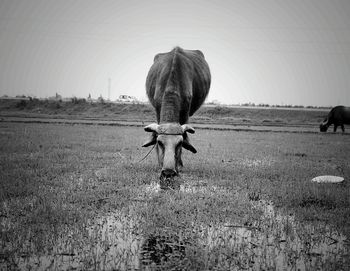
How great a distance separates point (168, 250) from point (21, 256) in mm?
1637

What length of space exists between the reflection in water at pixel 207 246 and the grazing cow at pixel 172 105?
1.83 metres

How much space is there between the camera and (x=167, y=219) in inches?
176

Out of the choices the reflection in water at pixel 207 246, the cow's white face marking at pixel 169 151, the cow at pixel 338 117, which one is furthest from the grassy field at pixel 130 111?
the reflection in water at pixel 207 246

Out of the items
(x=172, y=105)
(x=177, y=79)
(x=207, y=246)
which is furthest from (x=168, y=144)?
(x=207, y=246)

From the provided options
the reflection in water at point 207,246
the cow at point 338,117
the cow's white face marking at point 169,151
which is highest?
the cow at point 338,117

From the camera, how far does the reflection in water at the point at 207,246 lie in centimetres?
325

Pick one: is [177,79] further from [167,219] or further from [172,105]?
[167,219]

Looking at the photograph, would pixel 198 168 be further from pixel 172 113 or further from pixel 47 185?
pixel 47 185

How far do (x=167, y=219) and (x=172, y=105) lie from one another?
3.36 m

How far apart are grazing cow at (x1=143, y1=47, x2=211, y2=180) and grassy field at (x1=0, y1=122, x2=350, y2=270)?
753 millimetres

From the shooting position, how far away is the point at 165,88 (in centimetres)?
766

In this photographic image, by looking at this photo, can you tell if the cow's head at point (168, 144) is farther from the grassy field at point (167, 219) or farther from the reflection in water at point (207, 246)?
the reflection in water at point (207, 246)

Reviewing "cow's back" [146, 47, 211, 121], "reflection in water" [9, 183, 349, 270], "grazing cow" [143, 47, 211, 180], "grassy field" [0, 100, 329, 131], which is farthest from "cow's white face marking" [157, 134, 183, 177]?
"grassy field" [0, 100, 329, 131]

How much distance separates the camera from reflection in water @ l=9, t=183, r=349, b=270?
10.6 feet
